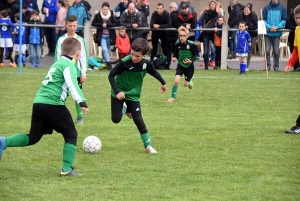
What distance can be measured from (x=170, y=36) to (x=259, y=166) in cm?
1415

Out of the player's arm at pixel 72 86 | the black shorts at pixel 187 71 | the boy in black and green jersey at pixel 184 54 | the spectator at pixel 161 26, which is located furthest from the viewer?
the spectator at pixel 161 26

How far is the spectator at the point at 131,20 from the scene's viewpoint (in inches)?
869

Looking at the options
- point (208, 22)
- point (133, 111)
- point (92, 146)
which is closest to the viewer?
point (92, 146)

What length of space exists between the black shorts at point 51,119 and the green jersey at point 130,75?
1565 mm

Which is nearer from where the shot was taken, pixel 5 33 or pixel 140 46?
pixel 140 46

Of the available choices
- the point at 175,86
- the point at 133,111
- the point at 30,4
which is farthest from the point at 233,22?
the point at 133,111

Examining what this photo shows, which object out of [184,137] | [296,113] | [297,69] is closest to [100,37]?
[297,69]

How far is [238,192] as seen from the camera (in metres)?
7.47

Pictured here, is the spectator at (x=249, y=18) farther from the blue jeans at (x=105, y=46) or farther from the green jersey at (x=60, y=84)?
the green jersey at (x=60, y=84)

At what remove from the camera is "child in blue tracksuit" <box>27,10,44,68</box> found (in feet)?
72.5

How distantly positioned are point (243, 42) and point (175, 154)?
11.8 metres

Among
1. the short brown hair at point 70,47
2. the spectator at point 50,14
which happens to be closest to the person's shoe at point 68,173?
the short brown hair at point 70,47

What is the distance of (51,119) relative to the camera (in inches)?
316

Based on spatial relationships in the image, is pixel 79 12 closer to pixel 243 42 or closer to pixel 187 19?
pixel 187 19
